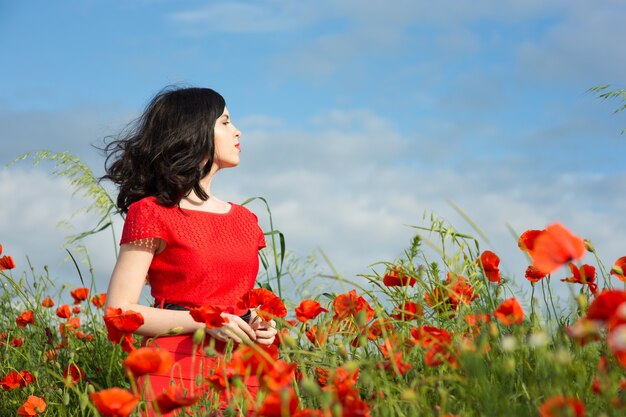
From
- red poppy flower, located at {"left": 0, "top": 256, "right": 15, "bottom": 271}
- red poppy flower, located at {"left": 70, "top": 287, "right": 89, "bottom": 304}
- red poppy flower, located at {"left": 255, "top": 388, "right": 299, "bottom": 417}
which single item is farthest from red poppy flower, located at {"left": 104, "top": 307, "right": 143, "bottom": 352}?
red poppy flower, located at {"left": 70, "top": 287, "right": 89, "bottom": 304}

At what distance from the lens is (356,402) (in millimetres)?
1408

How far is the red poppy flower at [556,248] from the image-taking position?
56.9 inches

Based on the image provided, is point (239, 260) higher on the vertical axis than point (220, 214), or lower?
lower

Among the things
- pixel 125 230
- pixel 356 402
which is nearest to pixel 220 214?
pixel 125 230

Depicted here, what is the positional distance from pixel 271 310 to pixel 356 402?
2.92 ft

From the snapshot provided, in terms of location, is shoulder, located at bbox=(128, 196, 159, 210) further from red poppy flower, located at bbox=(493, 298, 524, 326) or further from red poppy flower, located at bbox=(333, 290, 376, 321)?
red poppy flower, located at bbox=(493, 298, 524, 326)

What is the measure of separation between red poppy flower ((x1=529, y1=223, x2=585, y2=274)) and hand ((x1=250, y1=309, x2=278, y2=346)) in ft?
4.17

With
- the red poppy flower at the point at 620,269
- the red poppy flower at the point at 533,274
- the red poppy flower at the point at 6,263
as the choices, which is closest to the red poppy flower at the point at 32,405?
the red poppy flower at the point at 6,263

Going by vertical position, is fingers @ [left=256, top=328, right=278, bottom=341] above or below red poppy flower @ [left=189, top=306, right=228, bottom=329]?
above

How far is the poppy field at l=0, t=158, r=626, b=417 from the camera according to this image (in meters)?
1.44

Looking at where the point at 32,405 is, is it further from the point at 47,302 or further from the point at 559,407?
the point at 559,407

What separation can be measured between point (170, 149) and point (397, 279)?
1073mm

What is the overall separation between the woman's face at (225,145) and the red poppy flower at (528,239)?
1.36 metres

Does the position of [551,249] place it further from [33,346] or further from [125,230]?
[33,346]
